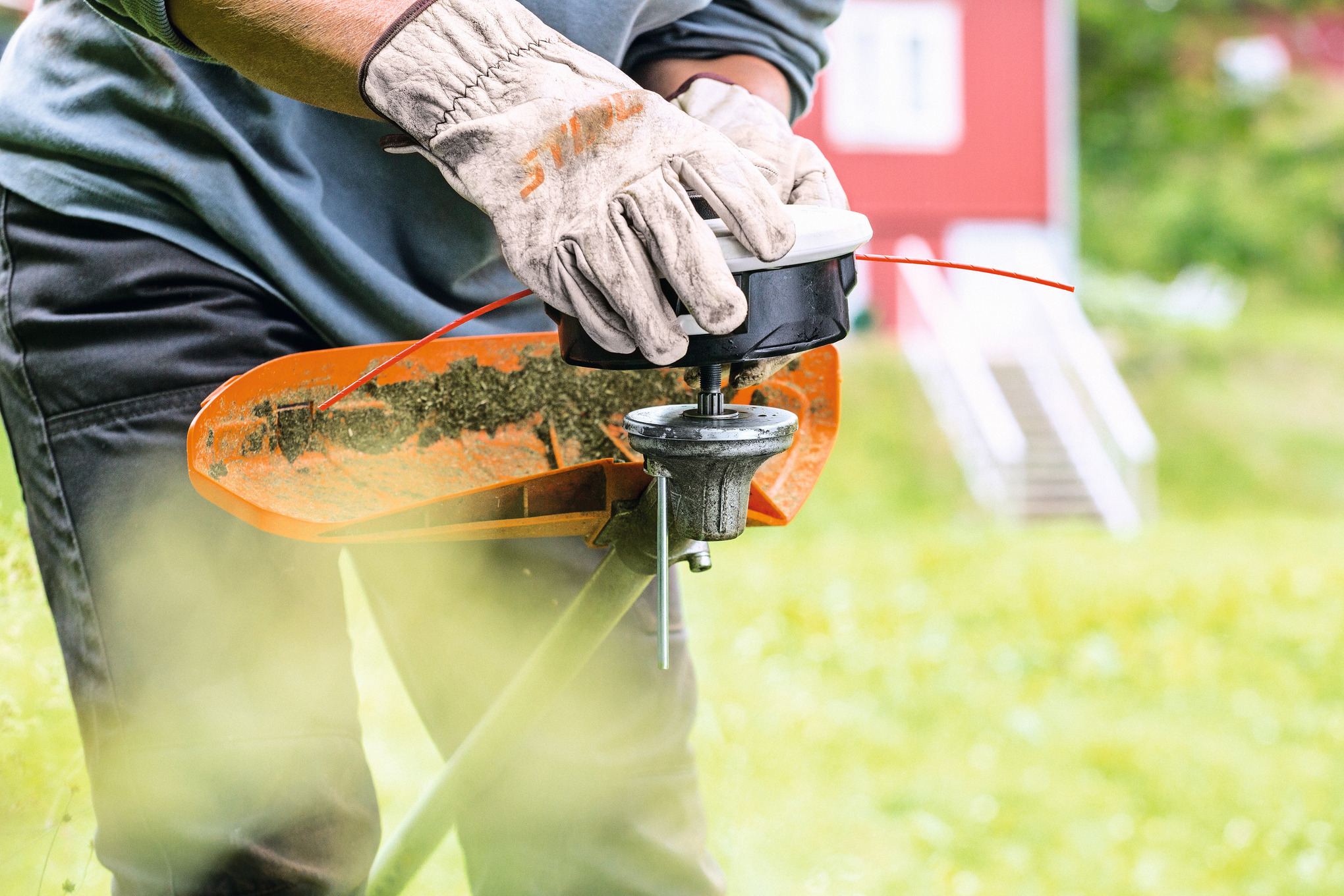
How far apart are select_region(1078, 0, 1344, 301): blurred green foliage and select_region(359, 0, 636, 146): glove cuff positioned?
2251 cm

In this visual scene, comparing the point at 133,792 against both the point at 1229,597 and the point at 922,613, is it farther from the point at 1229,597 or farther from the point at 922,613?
the point at 1229,597

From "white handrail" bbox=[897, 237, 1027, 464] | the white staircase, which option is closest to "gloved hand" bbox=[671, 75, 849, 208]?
the white staircase

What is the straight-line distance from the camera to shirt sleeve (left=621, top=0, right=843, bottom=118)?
139 cm

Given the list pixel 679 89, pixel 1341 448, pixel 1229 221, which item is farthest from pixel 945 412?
pixel 1229 221

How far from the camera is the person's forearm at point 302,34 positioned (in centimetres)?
94

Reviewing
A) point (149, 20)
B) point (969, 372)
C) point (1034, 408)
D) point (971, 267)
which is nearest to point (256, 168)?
point (149, 20)

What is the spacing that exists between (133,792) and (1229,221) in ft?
75.8

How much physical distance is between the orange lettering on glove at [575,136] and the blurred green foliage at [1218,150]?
22517 millimetres

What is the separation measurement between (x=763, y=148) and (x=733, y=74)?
268 mm

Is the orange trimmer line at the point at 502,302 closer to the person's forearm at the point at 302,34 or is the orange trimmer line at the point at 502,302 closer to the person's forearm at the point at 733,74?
the person's forearm at the point at 302,34

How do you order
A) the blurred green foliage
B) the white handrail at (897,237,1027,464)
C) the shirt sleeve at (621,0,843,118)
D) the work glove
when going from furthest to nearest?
the blurred green foliage < the white handrail at (897,237,1027,464) < the shirt sleeve at (621,0,843,118) < the work glove

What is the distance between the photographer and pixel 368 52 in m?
0.93

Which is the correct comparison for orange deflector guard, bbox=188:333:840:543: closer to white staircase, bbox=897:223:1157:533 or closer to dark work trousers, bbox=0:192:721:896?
dark work trousers, bbox=0:192:721:896

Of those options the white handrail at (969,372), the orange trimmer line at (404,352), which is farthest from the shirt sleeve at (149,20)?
the white handrail at (969,372)
